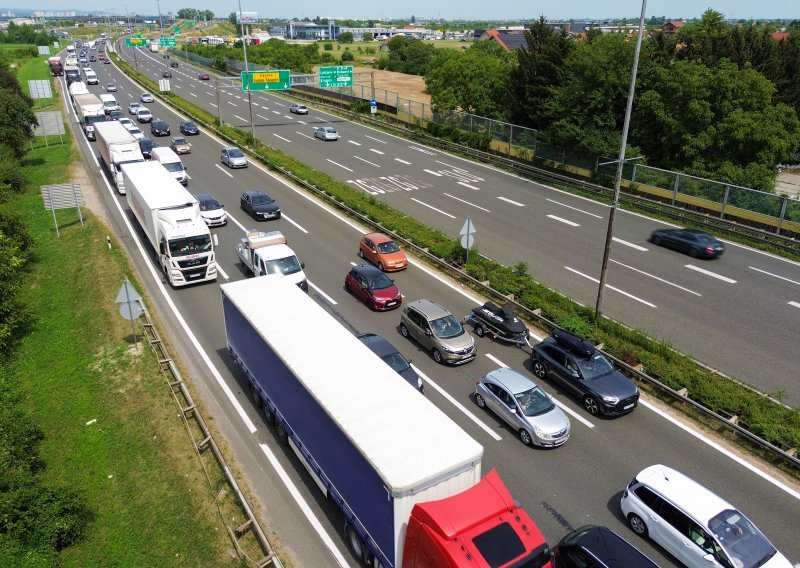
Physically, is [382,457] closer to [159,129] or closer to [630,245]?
[630,245]

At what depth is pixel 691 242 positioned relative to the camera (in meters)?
29.9

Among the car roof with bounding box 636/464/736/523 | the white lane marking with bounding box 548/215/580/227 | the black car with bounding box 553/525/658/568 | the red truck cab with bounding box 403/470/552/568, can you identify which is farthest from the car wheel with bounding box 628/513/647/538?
the white lane marking with bounding box 548/215/580/227

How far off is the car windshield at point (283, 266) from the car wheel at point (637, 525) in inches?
639

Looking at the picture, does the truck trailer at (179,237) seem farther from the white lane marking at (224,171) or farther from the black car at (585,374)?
the white lane marking at (224,171)

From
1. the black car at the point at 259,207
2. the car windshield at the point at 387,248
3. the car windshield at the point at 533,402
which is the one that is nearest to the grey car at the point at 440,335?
the car windshield at the point at 533,402

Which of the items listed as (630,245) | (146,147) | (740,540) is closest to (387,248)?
(630,245)

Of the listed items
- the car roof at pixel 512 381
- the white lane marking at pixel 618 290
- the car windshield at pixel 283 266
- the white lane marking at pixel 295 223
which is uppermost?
the car windshield at pixel 283 266

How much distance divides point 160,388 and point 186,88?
87987mm

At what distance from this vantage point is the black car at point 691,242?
96.7 ft

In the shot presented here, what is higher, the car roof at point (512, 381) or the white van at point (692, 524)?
the car roof at point (512, 381)

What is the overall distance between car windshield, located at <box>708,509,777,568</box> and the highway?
139 centimetres

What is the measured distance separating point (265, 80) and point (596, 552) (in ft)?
191

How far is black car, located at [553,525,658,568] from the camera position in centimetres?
1101

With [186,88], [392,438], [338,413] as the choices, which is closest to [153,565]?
[338,413]
